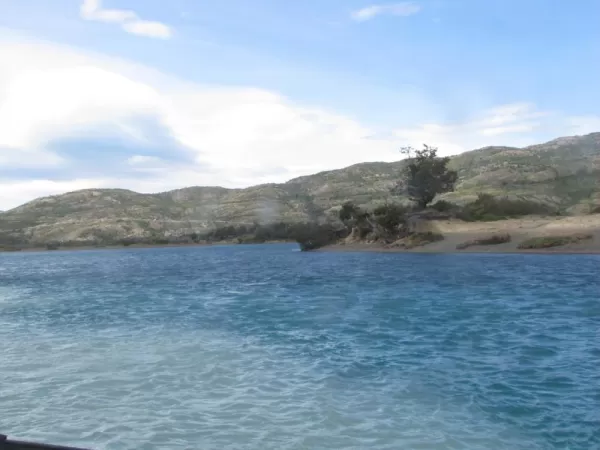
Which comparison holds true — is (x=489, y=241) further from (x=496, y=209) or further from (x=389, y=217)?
(x=496, y=209)

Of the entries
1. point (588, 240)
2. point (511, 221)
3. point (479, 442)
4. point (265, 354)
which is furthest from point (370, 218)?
point (479, 442)

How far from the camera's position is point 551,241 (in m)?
65.9

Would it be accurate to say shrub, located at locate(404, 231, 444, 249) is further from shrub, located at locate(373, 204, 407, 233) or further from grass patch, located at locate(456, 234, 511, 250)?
grass patch, located at locate(456, 234, 511, 250)

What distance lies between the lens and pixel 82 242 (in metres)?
194

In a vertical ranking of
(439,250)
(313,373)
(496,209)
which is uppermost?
(496,209)

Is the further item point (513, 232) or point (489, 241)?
point (513, 232)

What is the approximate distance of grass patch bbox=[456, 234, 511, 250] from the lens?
70938mm

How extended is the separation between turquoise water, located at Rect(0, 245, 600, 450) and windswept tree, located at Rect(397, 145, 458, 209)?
6392 cm

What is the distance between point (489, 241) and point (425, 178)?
994 inches

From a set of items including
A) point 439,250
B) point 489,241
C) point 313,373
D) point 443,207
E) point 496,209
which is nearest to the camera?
point 313,373

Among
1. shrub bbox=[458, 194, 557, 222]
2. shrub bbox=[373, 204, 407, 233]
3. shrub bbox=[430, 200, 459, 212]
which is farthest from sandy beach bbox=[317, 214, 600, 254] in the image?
shrub bbox=[430, 200, 459, 212]

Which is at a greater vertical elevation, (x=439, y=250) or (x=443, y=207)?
(x=443, y=207)

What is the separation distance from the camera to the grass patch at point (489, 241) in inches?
2793

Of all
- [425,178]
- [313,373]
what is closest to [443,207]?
[425,178]
